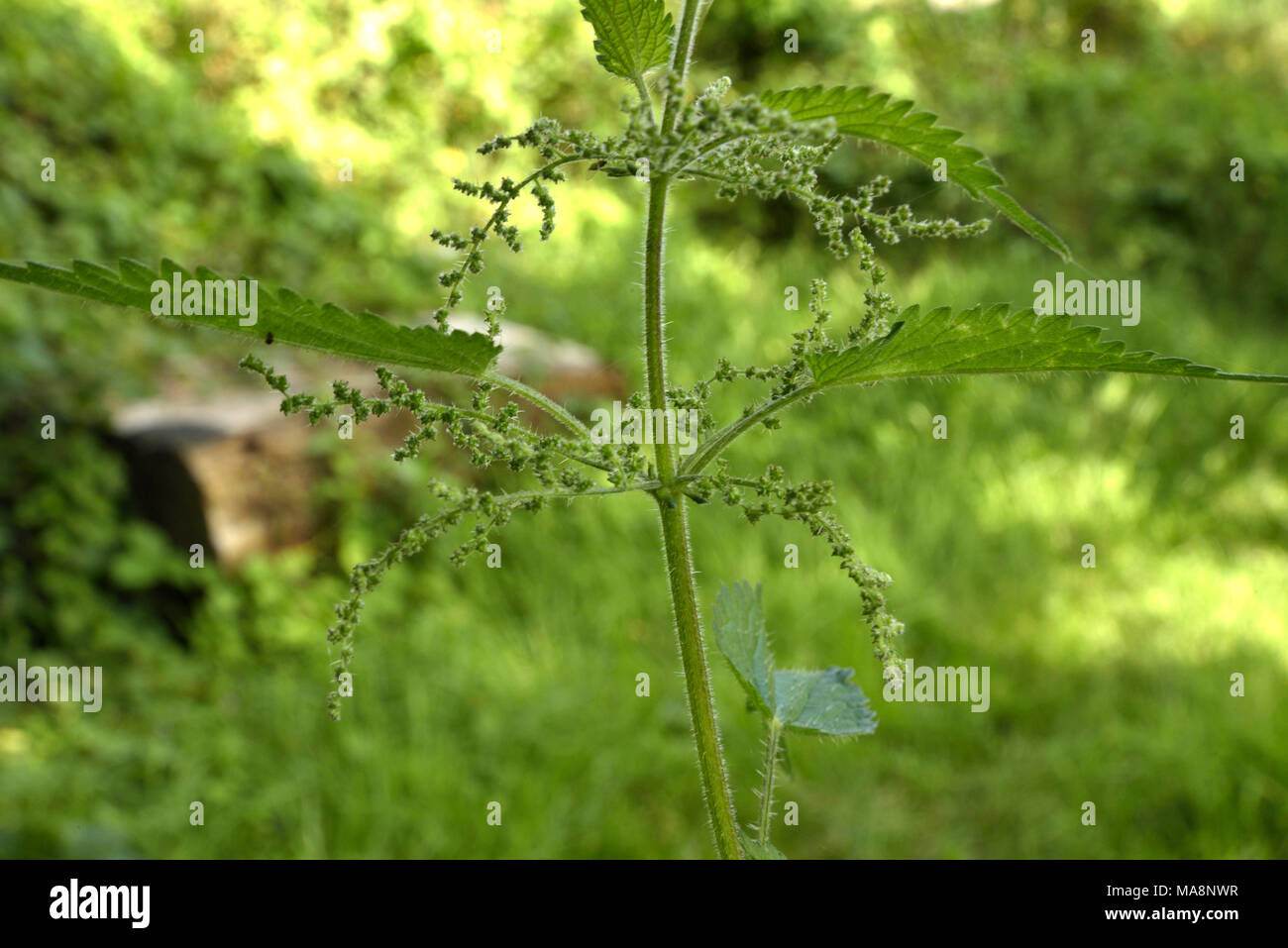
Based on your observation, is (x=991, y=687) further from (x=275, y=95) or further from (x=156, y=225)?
(x=275, y=95)

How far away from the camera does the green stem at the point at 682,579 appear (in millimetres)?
726

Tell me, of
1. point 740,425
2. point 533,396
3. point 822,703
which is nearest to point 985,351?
point 740,425

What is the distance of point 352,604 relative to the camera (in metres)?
0.71

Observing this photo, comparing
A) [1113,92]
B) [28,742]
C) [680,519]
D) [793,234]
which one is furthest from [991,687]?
[1113,92]

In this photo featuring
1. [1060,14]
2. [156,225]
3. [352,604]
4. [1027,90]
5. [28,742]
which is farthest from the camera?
[1060,14]

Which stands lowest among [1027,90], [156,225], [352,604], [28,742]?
[28,742]

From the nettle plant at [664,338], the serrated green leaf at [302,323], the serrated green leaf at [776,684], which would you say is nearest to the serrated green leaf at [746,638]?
the serrated green leaf at [776,684]

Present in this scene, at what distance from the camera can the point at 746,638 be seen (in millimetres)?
919

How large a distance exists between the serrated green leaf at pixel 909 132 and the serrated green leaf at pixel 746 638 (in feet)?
1.08

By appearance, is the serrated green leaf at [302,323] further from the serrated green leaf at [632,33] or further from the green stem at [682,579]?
the serrated green leaf at [632,33]

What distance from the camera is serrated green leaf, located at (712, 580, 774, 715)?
34.4 inches

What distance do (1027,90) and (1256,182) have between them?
5.65ft

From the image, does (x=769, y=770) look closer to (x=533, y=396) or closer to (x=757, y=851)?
(x=757, y=851)

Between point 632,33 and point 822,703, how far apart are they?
0.56 m
